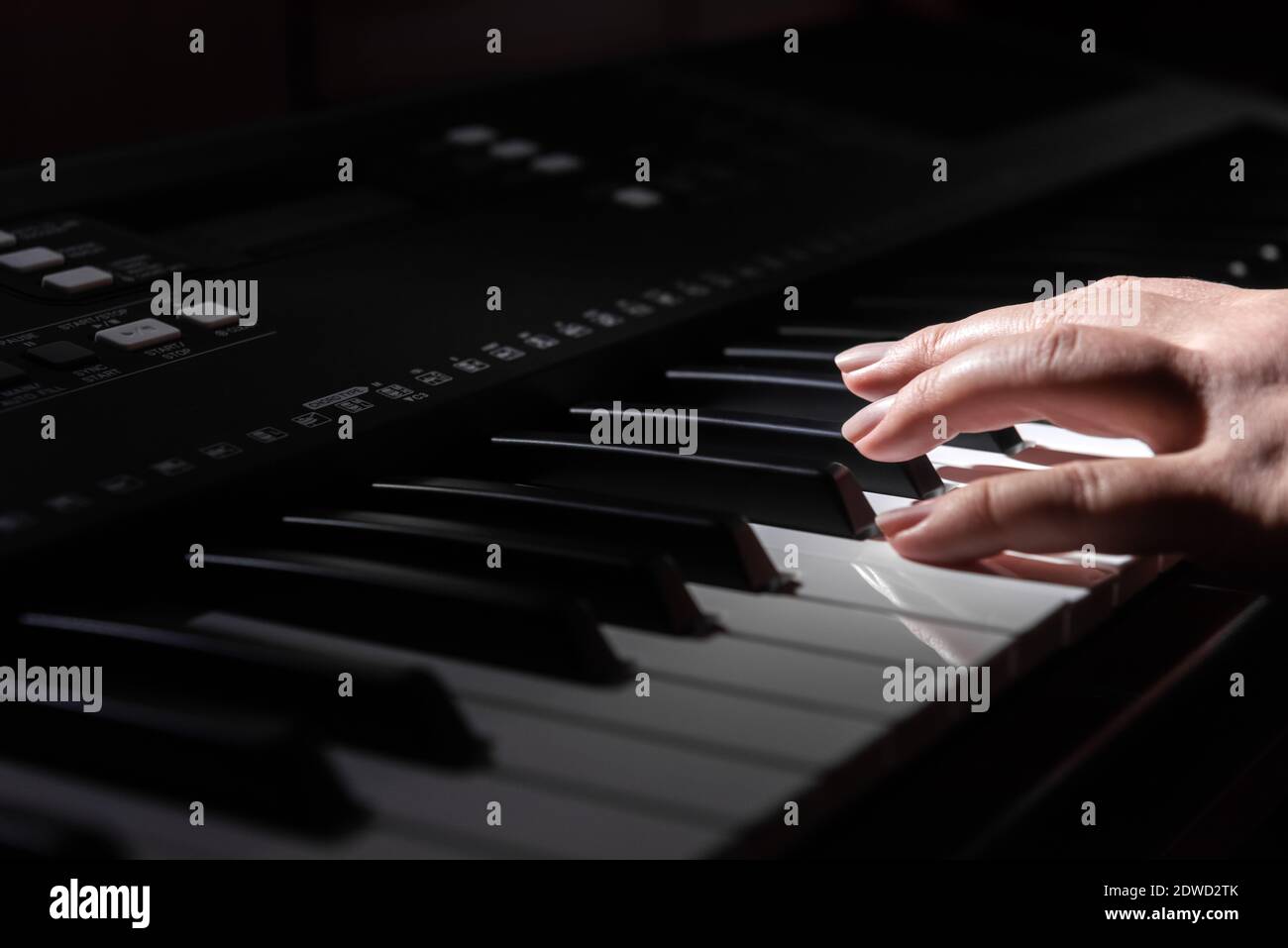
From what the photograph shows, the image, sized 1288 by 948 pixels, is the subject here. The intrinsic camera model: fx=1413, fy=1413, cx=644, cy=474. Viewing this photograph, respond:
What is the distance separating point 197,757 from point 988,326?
2.17ft

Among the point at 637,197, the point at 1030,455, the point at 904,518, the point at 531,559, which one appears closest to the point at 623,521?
the point at 531,559

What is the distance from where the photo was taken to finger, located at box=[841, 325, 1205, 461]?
94 cm

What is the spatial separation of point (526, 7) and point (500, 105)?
0.23 m

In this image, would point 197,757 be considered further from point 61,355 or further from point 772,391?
point 772,391

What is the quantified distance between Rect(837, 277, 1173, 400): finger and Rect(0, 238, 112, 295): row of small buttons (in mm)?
563

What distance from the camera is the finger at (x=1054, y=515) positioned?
0.84 metres

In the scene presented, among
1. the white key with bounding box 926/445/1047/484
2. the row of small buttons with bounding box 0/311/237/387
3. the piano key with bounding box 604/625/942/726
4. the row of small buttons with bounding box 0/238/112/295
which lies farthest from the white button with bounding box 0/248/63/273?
the white key with bounding box 926/445/1047/484

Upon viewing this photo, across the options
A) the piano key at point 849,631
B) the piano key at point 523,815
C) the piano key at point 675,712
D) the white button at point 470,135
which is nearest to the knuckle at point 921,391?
the piano key at point 849,631

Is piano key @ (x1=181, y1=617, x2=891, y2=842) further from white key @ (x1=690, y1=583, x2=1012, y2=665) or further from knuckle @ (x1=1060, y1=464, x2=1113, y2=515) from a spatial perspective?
knuckle @ (x1=1060, y1=464, x2=1113, y2=515)

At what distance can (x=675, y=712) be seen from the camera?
27.2 inches

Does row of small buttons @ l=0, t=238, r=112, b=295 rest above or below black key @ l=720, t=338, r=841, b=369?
above

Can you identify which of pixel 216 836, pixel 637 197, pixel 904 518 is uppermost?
pixel 637 197
